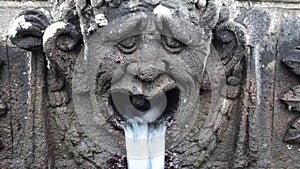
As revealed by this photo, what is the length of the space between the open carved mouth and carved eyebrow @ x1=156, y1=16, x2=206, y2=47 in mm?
131

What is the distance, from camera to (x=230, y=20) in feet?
4.97

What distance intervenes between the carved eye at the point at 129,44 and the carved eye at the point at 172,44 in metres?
0.06

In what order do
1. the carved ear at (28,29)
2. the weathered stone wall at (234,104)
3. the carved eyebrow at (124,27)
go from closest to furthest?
the carved eyebrow at (124,27) → the carved ear at (28,29) → the weathered stone wall at (234,104)

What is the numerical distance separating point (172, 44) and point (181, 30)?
0.04 m

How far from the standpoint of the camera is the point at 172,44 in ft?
4.55

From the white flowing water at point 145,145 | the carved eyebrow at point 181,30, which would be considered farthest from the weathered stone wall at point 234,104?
the carved eyebrow at point 181,30

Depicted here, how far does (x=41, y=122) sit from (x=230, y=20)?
1.79 ft

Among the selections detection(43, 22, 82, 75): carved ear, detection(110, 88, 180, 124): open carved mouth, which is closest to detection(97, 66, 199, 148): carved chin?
detection(110, 88, 180, 124): open carved mouth

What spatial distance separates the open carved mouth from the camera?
1.45 meters

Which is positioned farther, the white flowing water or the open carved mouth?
the white flowing water

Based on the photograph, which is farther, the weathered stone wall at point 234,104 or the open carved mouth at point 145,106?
the weathered stone wall at point 234,104

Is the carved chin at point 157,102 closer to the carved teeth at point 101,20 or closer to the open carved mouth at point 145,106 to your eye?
the open carved mouth at point 145,106

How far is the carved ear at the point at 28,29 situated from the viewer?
1.46 metres

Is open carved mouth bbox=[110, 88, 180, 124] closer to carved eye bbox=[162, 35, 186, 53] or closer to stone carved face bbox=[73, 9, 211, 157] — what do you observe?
stone carved face bbox=[73, 9, 211, 157]
